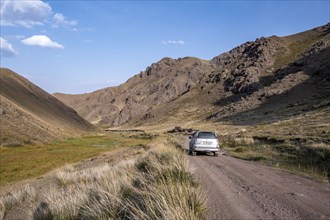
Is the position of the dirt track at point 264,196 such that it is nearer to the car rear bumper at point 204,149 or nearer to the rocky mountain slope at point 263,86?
the car rear bumper at point 204,149

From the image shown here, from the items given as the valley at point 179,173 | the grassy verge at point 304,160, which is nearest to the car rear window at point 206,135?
the valley at point 179,173

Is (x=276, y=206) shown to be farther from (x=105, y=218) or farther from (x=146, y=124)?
(x=146, y=124)

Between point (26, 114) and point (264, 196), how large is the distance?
79.6 metres

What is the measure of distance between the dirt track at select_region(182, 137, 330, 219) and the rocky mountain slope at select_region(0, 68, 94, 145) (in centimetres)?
5520

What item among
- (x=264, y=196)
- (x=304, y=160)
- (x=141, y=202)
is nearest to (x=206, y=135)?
(x=304, y=160)

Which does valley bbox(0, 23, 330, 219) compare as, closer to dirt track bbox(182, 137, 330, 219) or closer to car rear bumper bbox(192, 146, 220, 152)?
dirt track bbox(182, 137, 330, 219)

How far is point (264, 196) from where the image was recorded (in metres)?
9.77

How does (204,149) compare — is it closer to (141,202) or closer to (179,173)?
(179,173)

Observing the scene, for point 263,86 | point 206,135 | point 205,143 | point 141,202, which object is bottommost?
point 141,202

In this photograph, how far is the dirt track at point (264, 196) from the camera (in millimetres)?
7863

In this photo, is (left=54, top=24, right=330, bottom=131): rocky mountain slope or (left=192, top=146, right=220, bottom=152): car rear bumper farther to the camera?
(left=54, top=24, right=330, bottom=131): rocky mountain slope

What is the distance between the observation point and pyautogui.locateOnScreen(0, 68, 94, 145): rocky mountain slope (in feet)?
226

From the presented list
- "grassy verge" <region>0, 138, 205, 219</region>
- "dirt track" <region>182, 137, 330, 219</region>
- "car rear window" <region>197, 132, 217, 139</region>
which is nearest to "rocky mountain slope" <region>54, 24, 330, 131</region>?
"car rear window" <region>197, 132, 217, 139</region>

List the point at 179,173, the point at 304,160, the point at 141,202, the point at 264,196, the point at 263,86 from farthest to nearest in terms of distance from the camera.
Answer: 1. the point at 263,86
2. the point at 304,160
3. the point at 264,196
4. the point at 179,173
5. the point at 141,202
